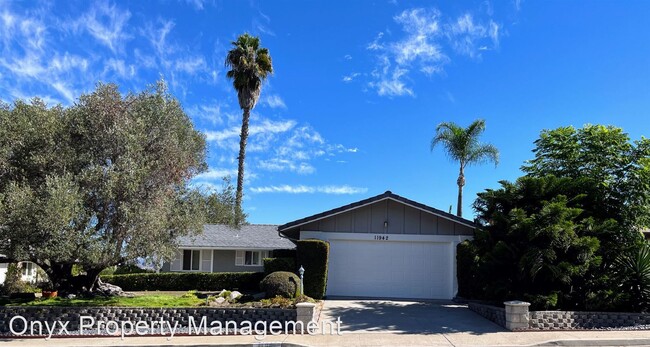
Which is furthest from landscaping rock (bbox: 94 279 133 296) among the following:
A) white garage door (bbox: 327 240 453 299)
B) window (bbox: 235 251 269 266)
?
window (bbox: 235 251 269 266)

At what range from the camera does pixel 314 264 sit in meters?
16.2

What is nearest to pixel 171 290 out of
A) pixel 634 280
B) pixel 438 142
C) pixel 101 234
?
pixel 101 234

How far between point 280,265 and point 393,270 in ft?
13.0

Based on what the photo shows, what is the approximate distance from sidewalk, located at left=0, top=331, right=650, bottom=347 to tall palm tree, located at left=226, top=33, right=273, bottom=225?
18895 millimetres

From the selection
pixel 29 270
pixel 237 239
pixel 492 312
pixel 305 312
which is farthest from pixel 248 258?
pixel 492 312

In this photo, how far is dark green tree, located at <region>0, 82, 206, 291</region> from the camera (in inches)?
434

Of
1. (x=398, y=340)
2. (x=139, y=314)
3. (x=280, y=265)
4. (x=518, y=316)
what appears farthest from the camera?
(x=280, y=265)

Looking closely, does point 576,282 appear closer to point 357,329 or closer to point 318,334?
point 357,329

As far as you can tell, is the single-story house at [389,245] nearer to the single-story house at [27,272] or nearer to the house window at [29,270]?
the single-story house at [27,272]

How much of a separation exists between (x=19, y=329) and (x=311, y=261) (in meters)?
8.26

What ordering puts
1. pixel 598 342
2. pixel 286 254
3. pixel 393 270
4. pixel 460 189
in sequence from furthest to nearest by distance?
pixel 460 189
pixel 286 254
pixel 393 270
pixel 598 342

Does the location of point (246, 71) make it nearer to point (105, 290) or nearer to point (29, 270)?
point (29, 270)

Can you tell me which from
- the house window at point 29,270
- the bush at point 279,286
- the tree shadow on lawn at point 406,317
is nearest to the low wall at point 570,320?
the tree shadow on lawn at point 406,317

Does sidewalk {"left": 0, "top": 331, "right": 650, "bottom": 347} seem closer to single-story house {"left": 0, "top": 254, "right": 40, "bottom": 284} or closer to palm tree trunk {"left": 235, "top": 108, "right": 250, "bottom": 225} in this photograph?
single-story house {"left": 0, "top": 254, "right": 40, "bottom": 284}
